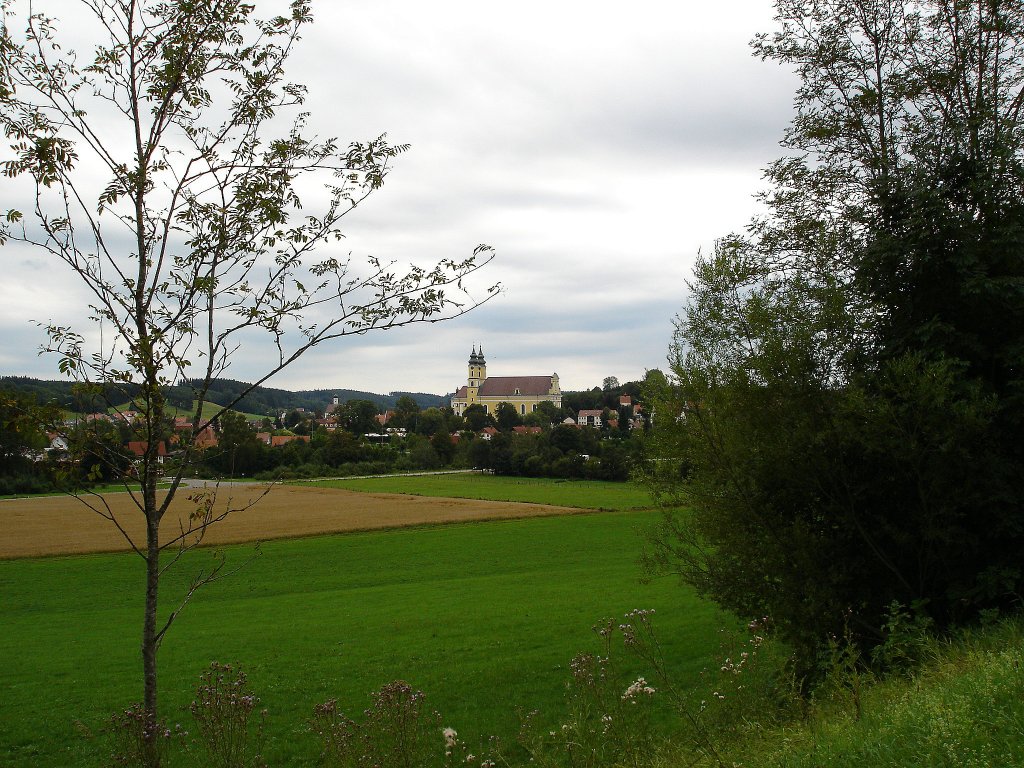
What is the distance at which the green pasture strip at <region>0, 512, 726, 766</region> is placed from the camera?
1365 centimetres

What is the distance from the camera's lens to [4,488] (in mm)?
82625

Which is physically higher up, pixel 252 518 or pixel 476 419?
pixel 476 419

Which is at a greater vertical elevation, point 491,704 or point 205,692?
point 205,692

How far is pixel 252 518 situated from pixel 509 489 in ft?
116

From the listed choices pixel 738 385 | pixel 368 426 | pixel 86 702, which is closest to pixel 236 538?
pixel 86 702

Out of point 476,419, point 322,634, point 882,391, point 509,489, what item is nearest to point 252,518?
point 509,489

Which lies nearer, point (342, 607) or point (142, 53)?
point (142, 53)

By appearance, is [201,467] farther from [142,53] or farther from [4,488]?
[4,488]

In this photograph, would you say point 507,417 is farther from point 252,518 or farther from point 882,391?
point 882,391

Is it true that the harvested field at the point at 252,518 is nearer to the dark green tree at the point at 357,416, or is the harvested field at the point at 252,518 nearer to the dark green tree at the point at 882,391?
the dark green tree at the point at 882,391

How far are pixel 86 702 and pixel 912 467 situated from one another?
633 inches

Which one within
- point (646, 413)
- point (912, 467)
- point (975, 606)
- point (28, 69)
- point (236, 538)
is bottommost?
point (236, 538)

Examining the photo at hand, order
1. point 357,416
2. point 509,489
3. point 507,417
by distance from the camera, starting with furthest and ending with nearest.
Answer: point 507,417 < point 357,416 < point 509,489

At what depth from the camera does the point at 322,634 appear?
21234 millimetres
